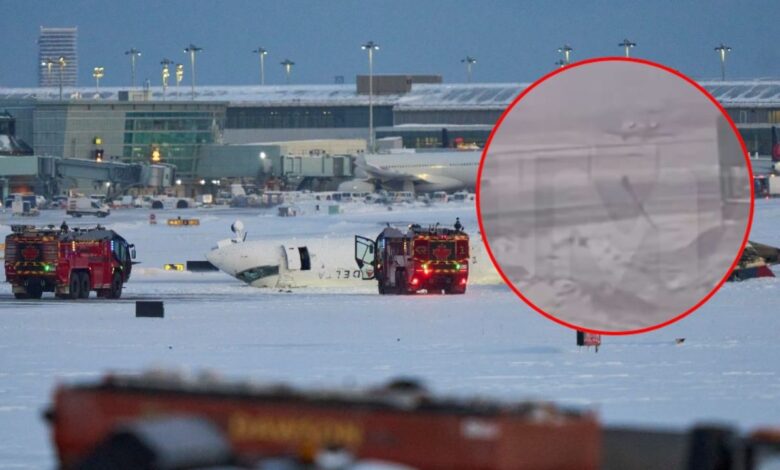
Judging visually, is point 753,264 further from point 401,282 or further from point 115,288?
point 115,288

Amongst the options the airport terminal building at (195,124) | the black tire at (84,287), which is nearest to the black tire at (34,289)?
the black tire at (84,287)

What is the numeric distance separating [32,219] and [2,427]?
87958mm

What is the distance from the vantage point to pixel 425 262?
49.2m

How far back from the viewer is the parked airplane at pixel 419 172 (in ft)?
465

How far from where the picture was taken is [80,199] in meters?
110

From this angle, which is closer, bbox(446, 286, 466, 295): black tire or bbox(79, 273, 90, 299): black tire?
bbox(79, 273, 90, 299): black tire

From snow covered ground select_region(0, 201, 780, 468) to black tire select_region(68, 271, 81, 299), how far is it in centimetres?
141

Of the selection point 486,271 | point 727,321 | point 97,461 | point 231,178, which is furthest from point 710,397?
point 231,178

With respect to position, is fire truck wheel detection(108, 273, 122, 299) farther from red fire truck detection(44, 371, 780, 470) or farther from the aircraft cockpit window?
red fire truck detection(44, 371, 780, 470)

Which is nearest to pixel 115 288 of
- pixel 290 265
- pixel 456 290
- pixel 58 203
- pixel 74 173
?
pixel 290 265

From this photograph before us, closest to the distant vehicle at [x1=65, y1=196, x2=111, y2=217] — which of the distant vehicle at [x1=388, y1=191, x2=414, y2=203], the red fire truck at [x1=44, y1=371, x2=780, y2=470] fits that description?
the distant vehicle at [x1=388, y1=191, x2=414, y2=203]

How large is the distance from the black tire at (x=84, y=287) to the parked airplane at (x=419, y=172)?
92659mm

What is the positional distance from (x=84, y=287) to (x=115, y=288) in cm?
108

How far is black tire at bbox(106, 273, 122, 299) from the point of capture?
4766 centimetres
